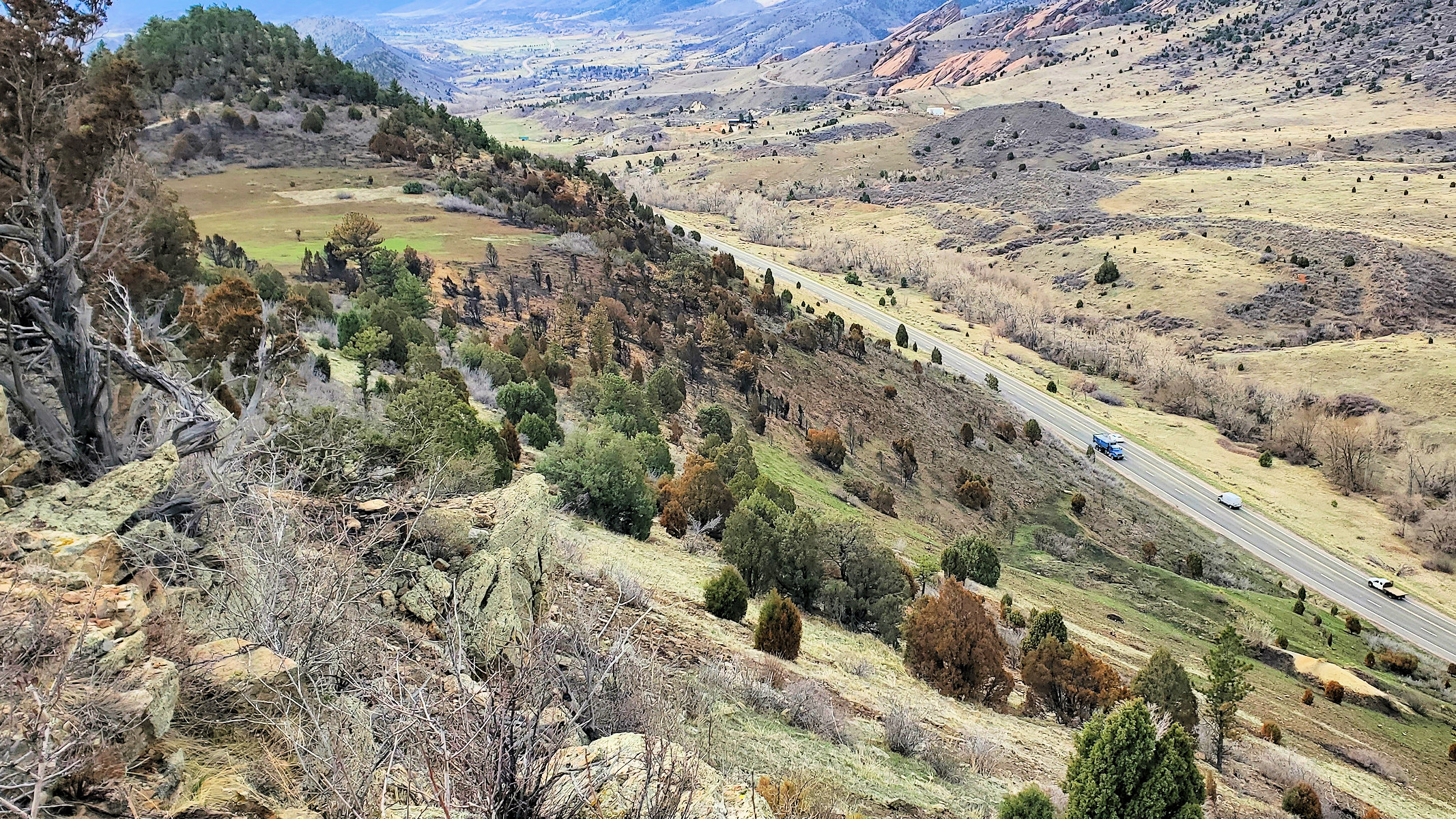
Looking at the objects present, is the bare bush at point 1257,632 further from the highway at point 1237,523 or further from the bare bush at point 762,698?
the bare bush at point 762,698

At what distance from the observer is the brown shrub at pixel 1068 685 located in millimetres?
16922

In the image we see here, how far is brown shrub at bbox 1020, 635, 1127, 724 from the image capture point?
16.9m

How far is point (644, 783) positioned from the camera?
5496mm

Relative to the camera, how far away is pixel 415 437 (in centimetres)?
1320

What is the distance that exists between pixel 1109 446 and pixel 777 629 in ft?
135

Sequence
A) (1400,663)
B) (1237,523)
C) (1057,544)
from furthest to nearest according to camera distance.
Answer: (1237,523), (1057,544), (1400,663)

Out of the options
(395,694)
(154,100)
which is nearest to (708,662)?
(395,694)

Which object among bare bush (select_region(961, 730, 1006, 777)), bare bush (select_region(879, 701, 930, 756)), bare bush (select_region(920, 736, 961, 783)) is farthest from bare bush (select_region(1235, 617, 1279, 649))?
bare bush (select_region(879, 701, 930, 756))

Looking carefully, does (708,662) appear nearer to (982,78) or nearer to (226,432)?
(226,432)

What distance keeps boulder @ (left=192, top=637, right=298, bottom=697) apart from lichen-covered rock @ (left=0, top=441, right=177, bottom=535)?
234cm

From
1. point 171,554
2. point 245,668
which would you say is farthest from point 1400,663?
point 171,554

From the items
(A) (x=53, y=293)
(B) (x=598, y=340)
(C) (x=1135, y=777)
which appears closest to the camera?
(A) (x=53, y=293)

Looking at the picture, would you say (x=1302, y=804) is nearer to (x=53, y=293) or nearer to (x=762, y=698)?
(x=762, y=698)

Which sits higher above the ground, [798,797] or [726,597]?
[798,797]
